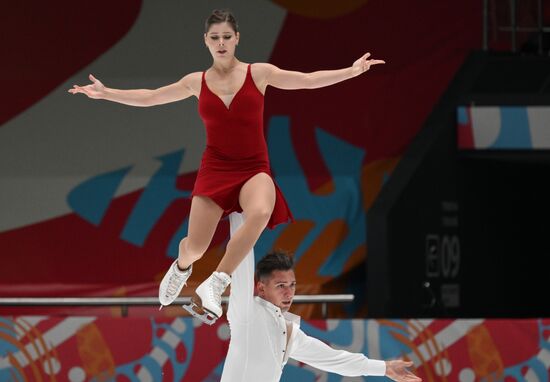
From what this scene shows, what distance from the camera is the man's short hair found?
5.76 meters

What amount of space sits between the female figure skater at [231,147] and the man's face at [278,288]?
0.21 meters

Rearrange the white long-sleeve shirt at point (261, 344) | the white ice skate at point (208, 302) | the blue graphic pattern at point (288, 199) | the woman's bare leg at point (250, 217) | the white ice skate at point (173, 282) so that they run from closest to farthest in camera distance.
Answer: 1. the white ice skate at point (208, 302)
2. the woman's bare leg at point (250, 217)
3. the white long-sleeve shirt at point (261, 344)
4. the white ice skate at point (173, 282)
5. the blue graphic pattern at point (288, 199)

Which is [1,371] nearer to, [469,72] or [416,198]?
[416,198]

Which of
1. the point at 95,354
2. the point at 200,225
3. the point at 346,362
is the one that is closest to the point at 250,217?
the point at 200,225

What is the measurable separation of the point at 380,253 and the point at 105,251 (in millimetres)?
2791

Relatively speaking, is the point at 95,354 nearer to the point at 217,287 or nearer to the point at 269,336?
the point at 269,336

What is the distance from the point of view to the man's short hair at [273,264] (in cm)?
576

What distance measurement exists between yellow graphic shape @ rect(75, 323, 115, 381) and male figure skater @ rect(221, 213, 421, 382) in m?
2.54

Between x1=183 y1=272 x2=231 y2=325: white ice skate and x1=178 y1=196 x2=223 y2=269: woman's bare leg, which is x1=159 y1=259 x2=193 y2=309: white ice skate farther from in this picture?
x1=183 y1=272 x2=231 y2=325: white ice skate

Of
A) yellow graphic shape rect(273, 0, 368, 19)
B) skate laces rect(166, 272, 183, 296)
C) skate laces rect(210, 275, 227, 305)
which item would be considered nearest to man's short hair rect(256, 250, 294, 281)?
skate laces rect(210, 275, 227, 305)

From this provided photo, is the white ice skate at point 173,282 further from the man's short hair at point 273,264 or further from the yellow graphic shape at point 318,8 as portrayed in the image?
the yellow graphic shape at point 318,8

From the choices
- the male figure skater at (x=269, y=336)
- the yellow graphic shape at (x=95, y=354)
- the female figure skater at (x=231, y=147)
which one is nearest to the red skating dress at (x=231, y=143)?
the female figure skater at (x=231, y=147)

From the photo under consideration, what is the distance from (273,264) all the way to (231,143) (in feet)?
1.97

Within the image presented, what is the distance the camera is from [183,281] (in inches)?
232
